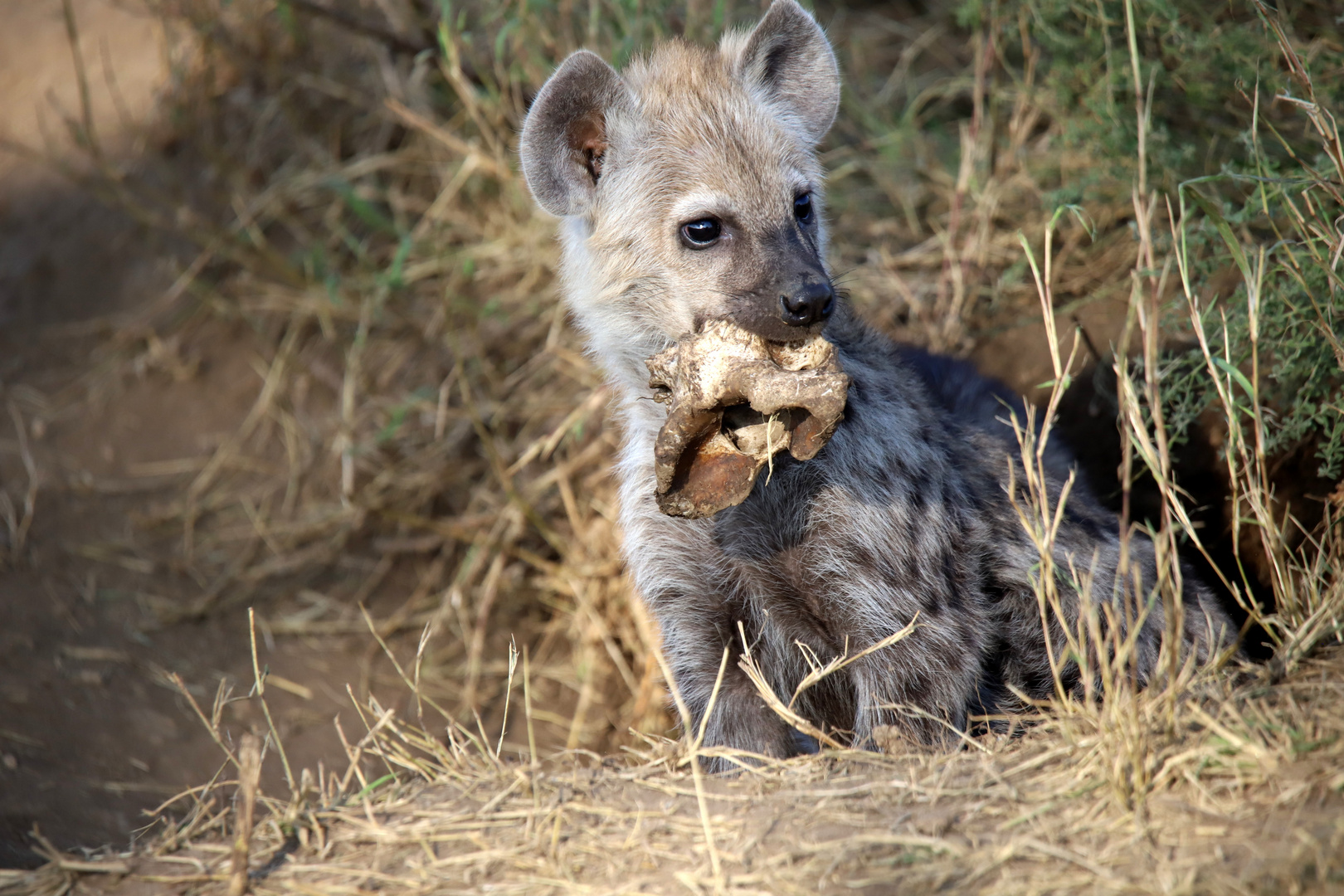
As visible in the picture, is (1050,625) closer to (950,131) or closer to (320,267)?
(950,131)

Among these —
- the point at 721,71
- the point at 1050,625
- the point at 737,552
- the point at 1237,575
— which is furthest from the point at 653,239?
the point at 1237,575

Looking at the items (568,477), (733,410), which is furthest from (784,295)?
(568,477)

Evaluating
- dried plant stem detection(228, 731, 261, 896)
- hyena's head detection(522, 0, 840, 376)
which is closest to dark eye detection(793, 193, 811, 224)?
hyena's head detection(522, 0, 840, 376)

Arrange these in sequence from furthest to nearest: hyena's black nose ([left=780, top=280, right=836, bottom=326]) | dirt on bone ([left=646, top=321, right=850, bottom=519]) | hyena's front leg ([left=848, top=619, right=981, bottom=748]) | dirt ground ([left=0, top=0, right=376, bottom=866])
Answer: dirt ground ([left=0, top=0, right=376, bottom=866]) → hyena's front leg ([left=848, top=619, right=981, bottom=748]) → hyena's black nose ([left=780, top=280, right=836, bottom=326]) → dirt on bone ([left=646, top=321, right=850, bottom=519])

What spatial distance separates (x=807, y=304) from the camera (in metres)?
2.39

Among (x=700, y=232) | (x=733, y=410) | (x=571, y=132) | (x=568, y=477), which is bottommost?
(x=568, y=477)

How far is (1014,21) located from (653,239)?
7.38 feet

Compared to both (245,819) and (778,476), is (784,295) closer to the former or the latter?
(778,476)

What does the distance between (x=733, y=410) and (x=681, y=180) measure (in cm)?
70

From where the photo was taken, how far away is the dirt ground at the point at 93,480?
133 inches

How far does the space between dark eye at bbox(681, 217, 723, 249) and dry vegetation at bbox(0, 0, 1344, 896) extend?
794 mm

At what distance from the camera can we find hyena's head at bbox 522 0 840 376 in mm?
2664

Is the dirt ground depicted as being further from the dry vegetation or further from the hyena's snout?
the hyena's snout

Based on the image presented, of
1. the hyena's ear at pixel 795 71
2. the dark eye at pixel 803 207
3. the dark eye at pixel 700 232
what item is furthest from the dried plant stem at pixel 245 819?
the hyena's ear at pixel 795 71
